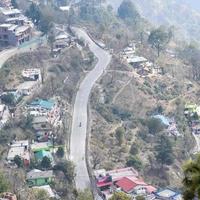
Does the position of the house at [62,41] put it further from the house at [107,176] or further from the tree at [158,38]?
the house at [107,176]

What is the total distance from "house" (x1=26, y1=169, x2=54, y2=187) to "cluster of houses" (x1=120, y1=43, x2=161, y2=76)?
21.2m

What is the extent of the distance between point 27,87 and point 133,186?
13.6m

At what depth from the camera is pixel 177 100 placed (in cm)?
4503

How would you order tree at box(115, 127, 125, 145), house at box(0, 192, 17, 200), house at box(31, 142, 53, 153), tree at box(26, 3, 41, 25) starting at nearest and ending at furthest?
house at box(0, 192, 17, 200) < house at box(31, 142, 53, 153) < tree at box(115, 127, 125, 145) < tree at box(26, 3, 41, 25)

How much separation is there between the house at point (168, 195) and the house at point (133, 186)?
0.66m

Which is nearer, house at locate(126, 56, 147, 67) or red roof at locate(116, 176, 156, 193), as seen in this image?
red roof at locate(116, 176, 156, 193)

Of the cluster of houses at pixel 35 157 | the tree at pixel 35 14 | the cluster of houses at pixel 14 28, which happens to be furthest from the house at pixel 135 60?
the cluster of houses at pixel 35 157

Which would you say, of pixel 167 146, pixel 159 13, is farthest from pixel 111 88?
pixel 159 13

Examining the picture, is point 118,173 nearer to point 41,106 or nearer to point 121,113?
point 41,106

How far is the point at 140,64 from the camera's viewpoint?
4966 cm

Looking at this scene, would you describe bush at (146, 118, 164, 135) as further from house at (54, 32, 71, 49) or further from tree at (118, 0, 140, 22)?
tree at (118, 0, 140, 22)

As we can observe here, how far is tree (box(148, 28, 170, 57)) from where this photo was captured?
56125 millimetres

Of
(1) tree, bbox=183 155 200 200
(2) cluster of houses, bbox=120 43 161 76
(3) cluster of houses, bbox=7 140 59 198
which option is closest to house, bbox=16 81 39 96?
(3) cluster of houses, bbox=7 140 59 198

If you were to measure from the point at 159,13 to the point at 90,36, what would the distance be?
61.6 metres
